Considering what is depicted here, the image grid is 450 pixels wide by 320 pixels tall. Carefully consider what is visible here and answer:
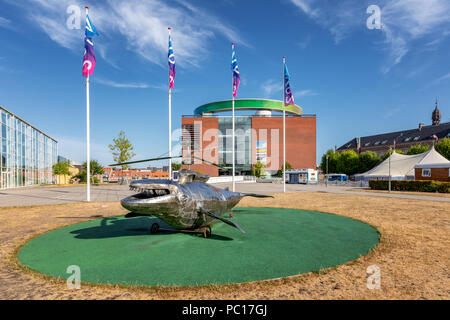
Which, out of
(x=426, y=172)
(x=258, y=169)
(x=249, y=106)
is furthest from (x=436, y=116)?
(x=426, y=172)

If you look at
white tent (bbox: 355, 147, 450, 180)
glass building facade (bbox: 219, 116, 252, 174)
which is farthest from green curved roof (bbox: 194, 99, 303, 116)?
white tent (bbox: 355, 147, 450, 180)

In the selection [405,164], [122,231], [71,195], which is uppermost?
[405,164]

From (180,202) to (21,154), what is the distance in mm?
50820

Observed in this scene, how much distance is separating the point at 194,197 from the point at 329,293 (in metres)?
4.65

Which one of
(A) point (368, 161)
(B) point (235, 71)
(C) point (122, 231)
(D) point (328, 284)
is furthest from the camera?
(A) point (368, 161)

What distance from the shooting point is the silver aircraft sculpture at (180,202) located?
6414mm

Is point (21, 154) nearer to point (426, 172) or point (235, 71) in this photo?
point (235, 71)

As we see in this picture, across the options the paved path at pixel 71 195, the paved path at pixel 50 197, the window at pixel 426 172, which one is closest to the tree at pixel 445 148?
the window at pixel 426 172

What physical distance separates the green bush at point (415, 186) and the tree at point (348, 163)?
138ft

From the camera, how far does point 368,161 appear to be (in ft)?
228

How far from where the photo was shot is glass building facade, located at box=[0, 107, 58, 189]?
38.1 m

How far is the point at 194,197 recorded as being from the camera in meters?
7.76
